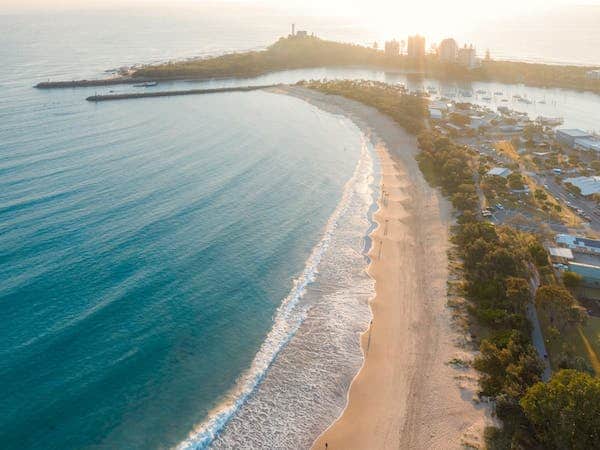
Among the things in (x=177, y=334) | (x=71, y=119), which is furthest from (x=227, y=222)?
(x=71, y=119)

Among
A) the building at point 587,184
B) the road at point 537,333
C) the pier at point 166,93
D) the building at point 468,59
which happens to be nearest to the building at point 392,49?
the building at point 468,59

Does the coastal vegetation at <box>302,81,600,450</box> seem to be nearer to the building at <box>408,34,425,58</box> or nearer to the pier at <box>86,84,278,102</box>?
the pier at <box>86,84,278,102</box>

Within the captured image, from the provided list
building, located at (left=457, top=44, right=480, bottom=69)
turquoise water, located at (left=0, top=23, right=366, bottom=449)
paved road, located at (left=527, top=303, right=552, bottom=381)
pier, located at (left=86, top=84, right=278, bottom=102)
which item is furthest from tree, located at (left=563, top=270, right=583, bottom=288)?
Result: building, located at (left=457, top=44, right=480, bottom=69)

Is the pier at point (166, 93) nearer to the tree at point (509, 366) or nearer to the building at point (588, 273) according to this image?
the building at point (588, 273)

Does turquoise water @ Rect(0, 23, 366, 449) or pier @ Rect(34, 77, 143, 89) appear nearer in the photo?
turquoise water @ Rect(0, 23, 366, 449)

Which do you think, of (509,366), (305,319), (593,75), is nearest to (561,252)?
(509,366)

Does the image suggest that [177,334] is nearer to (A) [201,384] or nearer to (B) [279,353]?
(A) [201,384]
